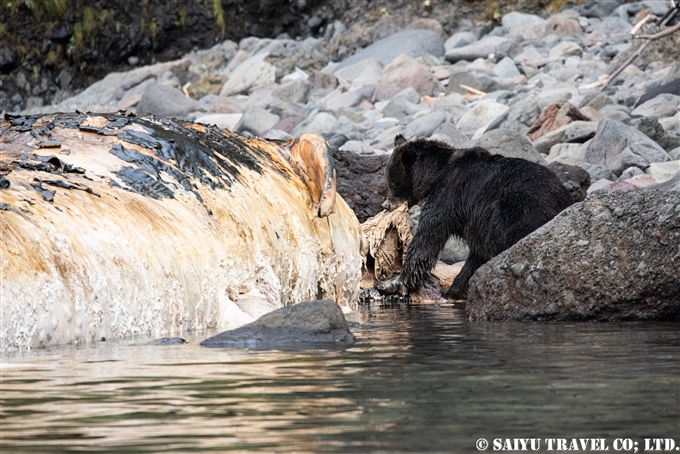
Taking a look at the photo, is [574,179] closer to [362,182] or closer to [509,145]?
[509,145]

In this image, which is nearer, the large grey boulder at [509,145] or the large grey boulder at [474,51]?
the large grey boulder at [509,145]

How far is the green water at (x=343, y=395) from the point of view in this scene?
325cm

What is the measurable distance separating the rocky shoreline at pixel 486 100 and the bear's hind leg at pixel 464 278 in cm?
131

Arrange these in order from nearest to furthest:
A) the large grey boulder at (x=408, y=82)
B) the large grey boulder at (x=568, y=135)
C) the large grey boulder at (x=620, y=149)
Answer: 1. the large grey boulder at (x=620, y=149)
2. the large grey boulder at (x=568, y=135)
3. the large grey boulder at (x=408, y=82)

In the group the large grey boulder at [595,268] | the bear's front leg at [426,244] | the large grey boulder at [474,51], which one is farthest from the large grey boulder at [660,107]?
the large grey boulder at [595,268]

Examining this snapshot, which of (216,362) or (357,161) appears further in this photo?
(357,161)

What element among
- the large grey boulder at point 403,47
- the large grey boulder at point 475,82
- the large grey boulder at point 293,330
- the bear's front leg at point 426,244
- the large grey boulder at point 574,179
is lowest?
the large grey boulder at point 293,330

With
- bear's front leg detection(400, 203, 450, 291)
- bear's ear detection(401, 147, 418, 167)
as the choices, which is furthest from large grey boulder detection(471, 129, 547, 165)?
bear's front leg detection(400, 203, 450, 291)

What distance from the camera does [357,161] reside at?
474 inches

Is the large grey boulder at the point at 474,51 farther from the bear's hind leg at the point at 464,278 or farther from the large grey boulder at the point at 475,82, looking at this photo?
the bear's hind leg at the point at 464,278

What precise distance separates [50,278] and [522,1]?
28.5 metres

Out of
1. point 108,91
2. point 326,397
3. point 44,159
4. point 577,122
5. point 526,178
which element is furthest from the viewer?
point 108,91

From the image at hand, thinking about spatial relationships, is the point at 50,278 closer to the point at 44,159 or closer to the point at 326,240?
the point at 44,159

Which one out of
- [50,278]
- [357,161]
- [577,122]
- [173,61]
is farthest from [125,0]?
[50,278]
